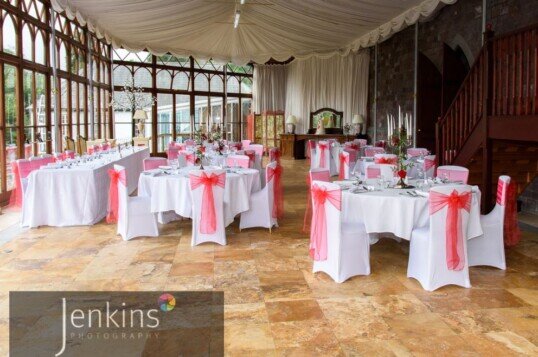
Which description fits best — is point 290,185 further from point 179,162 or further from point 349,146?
point 179,162

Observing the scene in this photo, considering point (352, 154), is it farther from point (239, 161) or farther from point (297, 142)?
point (297, 142)

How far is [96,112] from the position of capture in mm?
13758

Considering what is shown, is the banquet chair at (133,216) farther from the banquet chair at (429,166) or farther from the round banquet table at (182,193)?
the banquet chair at (429,166)

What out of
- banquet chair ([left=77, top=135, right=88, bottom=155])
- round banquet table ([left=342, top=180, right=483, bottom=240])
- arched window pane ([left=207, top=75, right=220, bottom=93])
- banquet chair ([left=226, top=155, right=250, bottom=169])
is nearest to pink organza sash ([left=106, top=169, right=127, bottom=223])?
banquet chair ([left=226, top=155, right=250, bottom=169])

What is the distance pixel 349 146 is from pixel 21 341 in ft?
32.4

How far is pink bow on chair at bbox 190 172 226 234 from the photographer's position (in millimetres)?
5676

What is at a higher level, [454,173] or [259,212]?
[454,173]

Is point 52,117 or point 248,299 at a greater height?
point 52,117

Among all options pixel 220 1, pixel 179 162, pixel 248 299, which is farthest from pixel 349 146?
pixel 248 299

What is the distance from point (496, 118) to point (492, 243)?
1.87 m

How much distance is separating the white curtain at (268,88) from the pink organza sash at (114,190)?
13.0 metres

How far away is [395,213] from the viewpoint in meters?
4.82

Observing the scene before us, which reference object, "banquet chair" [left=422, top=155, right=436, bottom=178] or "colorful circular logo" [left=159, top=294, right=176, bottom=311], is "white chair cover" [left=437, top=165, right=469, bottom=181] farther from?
"colorful circular logo" [left=159, top=294, right=176, bottom=311]

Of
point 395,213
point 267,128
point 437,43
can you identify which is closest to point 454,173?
→ point 395,213
